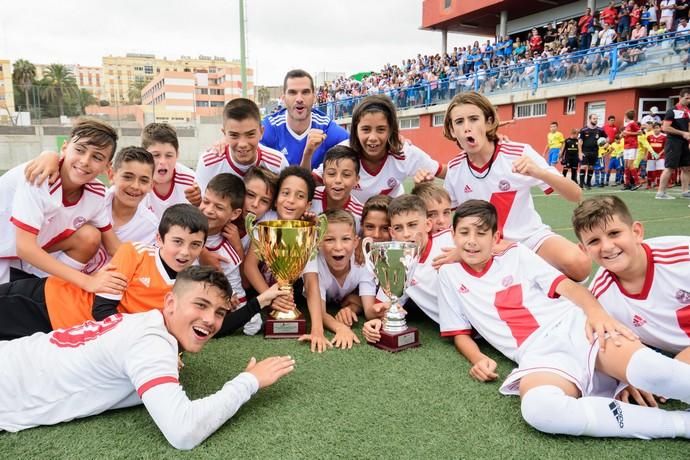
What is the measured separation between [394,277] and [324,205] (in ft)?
3.93

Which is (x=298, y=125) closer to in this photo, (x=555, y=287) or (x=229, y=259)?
(x=229, y=259)

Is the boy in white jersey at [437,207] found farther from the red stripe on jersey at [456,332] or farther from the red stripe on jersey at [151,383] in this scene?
the red stripe on jersey at [151,383]

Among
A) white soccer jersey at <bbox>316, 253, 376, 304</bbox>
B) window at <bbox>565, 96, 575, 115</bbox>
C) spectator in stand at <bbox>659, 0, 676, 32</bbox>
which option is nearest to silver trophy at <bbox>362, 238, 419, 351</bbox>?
white soccer jersey at <bbox>316, 253, 376, 304</bbox>

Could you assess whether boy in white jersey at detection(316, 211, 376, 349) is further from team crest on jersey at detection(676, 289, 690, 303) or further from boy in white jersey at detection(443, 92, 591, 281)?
team crest on jersey at detection(676, 289, 690, 303)

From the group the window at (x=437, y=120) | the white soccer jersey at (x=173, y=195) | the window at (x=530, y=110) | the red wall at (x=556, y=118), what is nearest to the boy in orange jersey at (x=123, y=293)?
the white soccer jersey at (x=173, y=195)

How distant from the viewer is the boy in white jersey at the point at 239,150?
3.86 meters

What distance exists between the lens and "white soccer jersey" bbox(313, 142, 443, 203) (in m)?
4.07

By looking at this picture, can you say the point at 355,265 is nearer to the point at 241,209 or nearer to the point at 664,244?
the point at 241,209

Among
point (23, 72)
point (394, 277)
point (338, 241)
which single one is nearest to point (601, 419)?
point (394, 277)

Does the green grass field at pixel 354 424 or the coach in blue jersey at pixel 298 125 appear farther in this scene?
the coach in blue jersey at pixel 298 125

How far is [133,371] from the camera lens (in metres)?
1.86

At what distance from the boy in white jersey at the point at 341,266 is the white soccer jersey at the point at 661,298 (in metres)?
1.48

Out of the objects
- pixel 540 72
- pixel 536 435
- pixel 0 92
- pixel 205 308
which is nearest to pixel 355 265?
pixel 205 308

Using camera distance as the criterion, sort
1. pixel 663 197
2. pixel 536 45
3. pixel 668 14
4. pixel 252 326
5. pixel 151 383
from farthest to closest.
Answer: pixel 536 45
pixel 668 14
pixel 663 197
pixel 252 326
pixel 151 383
